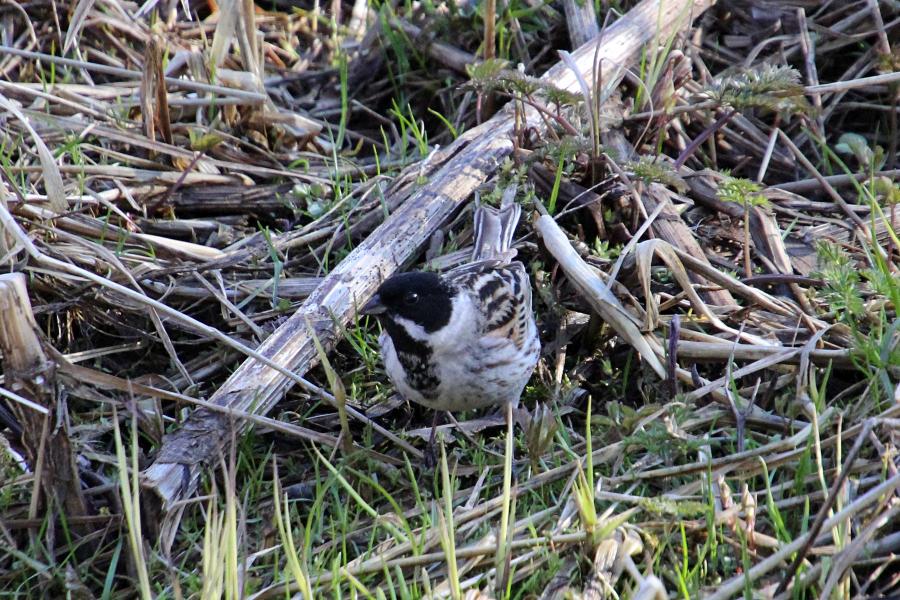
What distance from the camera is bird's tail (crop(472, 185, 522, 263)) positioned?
15.2 feet

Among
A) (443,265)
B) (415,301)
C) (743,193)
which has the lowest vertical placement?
(743,193)

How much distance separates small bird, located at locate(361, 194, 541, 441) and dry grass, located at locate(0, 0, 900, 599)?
227 mm

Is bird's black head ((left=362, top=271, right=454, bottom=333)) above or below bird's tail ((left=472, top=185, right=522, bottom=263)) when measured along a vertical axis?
above

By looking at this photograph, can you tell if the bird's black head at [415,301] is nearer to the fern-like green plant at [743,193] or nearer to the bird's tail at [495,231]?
the bird's tail at [495,231]

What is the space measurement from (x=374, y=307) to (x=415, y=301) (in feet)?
0.53

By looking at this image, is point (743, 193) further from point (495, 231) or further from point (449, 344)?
point (449, 344)

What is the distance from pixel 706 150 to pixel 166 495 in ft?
11.1

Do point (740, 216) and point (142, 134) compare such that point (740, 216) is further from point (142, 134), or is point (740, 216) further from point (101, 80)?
point (101, 80)

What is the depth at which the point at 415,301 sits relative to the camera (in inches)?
159

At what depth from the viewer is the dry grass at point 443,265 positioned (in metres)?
3.28

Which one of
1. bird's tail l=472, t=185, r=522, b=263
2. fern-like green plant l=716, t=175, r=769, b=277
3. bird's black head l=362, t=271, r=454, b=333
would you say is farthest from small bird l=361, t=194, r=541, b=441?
fern-like green plant l=716, t=175, r=769, b=277

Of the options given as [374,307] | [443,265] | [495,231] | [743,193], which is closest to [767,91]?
[743,193]

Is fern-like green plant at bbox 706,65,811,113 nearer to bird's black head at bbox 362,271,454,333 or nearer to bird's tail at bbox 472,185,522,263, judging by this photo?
bird's tail at bbox 472,185,522,263

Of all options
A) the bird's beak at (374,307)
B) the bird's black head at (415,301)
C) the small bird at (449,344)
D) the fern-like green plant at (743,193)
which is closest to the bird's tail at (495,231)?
the small bird at (449,344)
